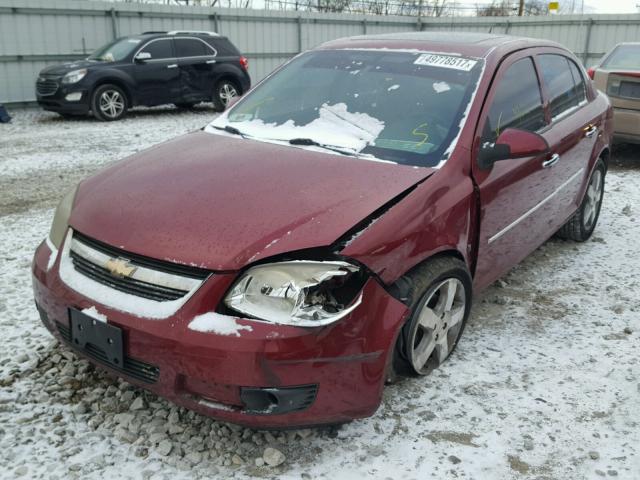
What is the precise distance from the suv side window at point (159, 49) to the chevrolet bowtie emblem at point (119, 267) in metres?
10.0

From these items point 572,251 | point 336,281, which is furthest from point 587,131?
point 336,281

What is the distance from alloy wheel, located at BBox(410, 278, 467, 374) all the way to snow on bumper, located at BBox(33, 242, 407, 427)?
420 millimetres

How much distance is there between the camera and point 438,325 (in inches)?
113

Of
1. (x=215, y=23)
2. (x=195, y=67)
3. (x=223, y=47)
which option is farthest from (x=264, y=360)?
(x=215, y=23)

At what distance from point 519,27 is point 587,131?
16.7 m

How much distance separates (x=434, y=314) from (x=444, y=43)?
1.64 metres

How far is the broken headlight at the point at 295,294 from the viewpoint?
2145mm

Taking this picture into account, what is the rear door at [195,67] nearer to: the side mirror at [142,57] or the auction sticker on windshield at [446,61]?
the side mirror at [142,57]

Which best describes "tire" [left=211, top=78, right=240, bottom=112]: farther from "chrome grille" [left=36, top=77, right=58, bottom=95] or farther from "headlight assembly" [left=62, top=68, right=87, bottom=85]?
"chrome grille" [left=36, top=77, right=58, bottom=95]

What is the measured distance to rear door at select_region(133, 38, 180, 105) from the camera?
11281 mm

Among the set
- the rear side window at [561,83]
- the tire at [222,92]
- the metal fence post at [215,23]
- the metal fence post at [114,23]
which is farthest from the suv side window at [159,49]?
the rear side window at [561,83]

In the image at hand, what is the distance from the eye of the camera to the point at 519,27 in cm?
1927

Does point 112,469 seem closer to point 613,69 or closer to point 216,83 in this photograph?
point 613,69

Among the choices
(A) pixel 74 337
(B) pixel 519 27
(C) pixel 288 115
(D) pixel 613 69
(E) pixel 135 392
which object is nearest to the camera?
(A) pixel 74 337
